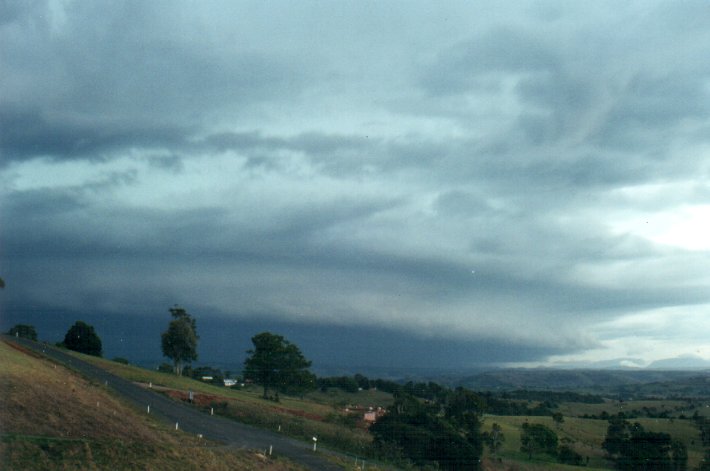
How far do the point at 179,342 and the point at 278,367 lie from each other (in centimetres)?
1959

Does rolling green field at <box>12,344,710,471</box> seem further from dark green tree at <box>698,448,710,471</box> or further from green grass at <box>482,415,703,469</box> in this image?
dark green tree at <box>698,448,710,471</box>

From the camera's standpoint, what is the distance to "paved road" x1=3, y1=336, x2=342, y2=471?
41219 mm

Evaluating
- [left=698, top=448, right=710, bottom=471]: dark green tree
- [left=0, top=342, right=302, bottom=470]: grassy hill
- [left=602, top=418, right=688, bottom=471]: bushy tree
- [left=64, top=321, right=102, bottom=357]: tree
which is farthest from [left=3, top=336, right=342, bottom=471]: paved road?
[left=64, top=321, right=102, bottom=357]: tree

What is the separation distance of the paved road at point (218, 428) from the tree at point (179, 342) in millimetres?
36204

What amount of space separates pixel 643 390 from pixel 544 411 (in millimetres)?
95887

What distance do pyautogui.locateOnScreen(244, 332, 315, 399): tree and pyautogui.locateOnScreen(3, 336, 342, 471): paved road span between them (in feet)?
94.9

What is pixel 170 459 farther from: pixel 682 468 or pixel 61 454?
pixel 682 468

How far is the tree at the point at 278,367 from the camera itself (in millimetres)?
93688

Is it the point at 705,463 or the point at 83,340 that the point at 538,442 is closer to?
the point at 705,463

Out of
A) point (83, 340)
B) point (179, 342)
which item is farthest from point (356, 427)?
point (83, 340)

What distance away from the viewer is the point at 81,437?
30.4m

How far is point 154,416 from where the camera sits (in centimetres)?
4859

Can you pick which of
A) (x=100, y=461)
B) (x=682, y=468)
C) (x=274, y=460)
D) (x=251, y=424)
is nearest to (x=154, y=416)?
→ (x=251, y=424)

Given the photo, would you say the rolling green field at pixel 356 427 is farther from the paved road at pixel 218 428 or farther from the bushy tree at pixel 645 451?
the paved road at pixel 218 428
